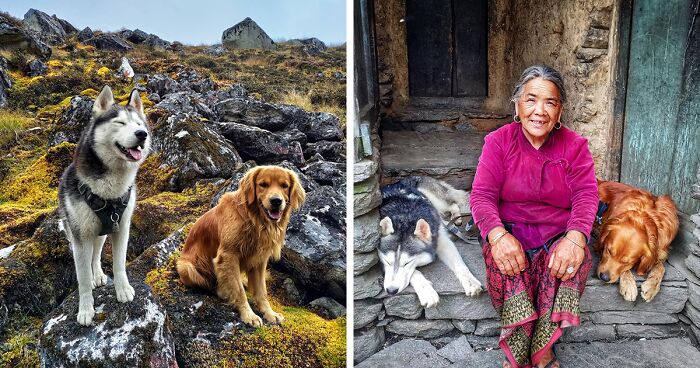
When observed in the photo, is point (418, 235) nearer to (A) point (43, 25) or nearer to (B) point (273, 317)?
(B) point (273, 317)

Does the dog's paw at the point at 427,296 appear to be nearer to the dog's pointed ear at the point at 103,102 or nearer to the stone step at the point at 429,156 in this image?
the stone step at the point at 429,156

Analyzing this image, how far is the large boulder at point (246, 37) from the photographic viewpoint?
2.14 meters

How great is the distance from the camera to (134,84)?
204 cm

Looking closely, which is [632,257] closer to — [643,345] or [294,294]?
[643,345]

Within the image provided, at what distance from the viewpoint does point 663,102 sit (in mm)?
2543

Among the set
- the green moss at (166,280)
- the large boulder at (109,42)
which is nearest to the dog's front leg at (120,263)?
the green moss at (166,280)

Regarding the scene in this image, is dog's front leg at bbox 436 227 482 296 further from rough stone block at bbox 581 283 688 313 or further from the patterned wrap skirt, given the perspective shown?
rough stone block at bbox 581 283 688 313

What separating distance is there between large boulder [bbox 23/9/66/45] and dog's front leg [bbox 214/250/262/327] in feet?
3.57

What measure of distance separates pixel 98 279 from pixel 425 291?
1343 mm

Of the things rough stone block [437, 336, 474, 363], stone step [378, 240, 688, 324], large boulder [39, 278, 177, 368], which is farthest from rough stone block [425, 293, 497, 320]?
large boulder [39, 278, 177, 368]

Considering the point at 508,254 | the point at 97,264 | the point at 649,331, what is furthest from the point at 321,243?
the point at 649,331

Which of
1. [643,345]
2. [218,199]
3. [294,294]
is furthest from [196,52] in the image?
[643,345]

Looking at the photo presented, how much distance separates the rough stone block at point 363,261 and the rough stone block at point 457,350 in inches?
21.0

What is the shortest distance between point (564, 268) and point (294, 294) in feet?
3.65
